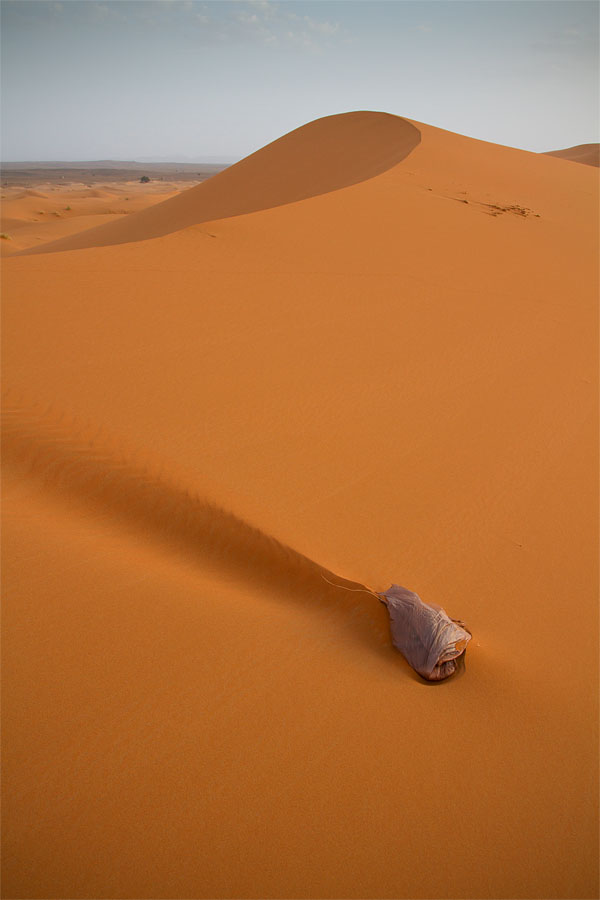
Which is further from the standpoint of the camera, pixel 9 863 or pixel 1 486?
pixel 1 486

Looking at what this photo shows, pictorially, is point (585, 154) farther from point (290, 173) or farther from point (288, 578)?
point (288, 578)

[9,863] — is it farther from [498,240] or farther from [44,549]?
[498,240]

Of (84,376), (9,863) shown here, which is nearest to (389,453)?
(84,376)

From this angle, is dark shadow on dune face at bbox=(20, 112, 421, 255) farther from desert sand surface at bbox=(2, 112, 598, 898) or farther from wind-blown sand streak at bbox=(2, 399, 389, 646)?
wind-blown sand streak at bbox=(2, 399, 389, 646)

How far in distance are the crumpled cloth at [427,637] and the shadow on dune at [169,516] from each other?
0.05 metres

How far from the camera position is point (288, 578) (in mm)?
2344

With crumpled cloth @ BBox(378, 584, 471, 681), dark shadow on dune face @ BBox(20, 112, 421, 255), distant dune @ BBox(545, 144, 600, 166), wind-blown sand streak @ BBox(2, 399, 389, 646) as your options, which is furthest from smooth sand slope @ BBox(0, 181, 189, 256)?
distant dune @ BBox(545, 144, 600, 166)

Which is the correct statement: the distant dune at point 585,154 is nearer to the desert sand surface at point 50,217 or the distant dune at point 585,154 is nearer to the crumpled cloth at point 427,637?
the desert sand surface at point 50,217

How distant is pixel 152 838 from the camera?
4.68 feet

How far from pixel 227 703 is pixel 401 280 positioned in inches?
187

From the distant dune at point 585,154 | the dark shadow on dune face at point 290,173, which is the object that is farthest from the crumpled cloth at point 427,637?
the distant dune at point 585,154

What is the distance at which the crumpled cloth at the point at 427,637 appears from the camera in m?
1.91

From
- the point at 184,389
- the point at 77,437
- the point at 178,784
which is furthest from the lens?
the point at 184,389

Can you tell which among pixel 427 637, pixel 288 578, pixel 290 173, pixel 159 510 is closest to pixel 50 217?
pixel 290 173
